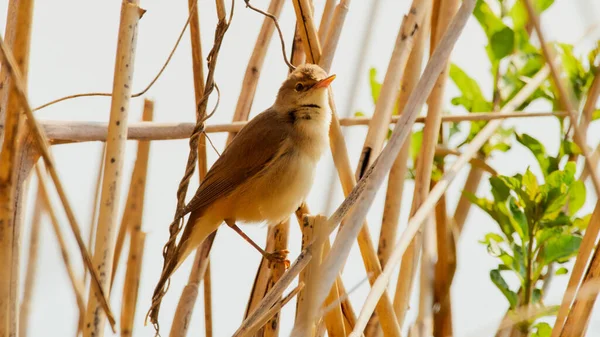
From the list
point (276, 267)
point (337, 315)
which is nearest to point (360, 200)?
point (337, 315)

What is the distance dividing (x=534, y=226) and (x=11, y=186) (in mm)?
1690

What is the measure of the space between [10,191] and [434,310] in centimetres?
154

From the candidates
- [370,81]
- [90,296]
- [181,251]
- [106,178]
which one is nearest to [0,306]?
[90,296]

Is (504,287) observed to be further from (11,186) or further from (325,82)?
(11,186)

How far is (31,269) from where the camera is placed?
2.70 m

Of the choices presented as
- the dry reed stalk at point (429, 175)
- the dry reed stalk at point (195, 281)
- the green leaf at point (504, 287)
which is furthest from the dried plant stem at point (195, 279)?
the green leaf at point (504, 287)

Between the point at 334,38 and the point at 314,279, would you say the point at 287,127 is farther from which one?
the point at 314,279

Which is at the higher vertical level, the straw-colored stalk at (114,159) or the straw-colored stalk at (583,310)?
the straw-colored stalk at (114,159)

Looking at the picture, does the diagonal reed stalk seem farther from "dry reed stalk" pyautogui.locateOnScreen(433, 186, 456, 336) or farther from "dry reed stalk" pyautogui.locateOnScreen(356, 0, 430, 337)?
"dry reed stalk" pyautogui.locateOnScreen(433, 186, 456, 336)

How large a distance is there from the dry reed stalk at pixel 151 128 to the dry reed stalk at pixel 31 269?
0.90 ft

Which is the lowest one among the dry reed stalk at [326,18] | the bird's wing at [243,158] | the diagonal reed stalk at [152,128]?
the diagonal reed stalk at [152,128]

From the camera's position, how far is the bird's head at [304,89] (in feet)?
9.33

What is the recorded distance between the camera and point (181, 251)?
2848 millimetres

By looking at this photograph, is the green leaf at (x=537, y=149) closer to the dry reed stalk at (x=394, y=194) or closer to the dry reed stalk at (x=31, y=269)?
the dry reed stalk at (x=394, y=194)
